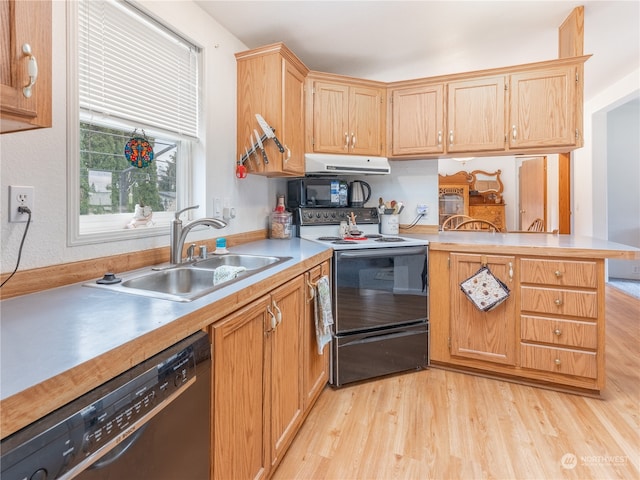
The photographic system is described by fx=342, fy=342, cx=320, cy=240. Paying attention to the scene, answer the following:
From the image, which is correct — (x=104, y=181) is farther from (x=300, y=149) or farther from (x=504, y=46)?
(x=504, y=46)

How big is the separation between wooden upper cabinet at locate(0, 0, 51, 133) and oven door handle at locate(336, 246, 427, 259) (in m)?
1.56

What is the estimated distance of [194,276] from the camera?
160 cm

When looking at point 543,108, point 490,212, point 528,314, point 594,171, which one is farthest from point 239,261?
point 490,212

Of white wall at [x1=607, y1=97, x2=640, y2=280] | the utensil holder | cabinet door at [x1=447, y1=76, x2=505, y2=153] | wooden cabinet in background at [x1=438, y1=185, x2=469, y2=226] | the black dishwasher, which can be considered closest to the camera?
the black dishwasher

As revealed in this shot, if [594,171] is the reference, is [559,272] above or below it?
below

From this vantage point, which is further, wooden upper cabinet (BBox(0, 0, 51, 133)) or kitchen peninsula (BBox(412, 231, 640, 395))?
kitchen peninsula (BBox(412, 231, 640, 395))

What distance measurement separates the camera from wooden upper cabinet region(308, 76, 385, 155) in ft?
8.48

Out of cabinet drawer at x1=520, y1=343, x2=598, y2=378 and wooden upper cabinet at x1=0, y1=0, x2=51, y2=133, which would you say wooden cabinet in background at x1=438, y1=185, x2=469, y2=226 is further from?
wooden upper cabinet at x1=0, y1=0, x2=51, y2=133

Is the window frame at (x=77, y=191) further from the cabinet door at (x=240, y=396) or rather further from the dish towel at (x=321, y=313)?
the dish towel at (x=321, y=313)

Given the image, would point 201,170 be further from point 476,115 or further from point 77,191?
point 476,115

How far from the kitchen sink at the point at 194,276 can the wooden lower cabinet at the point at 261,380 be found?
0.16m

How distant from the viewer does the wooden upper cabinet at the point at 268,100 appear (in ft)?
7.20

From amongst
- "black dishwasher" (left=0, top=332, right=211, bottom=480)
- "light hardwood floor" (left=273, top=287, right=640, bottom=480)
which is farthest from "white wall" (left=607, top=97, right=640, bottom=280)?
"black dishwasher" (left=0, top=332, right=211, bottom=480)

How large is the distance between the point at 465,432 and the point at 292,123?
6.84ft
